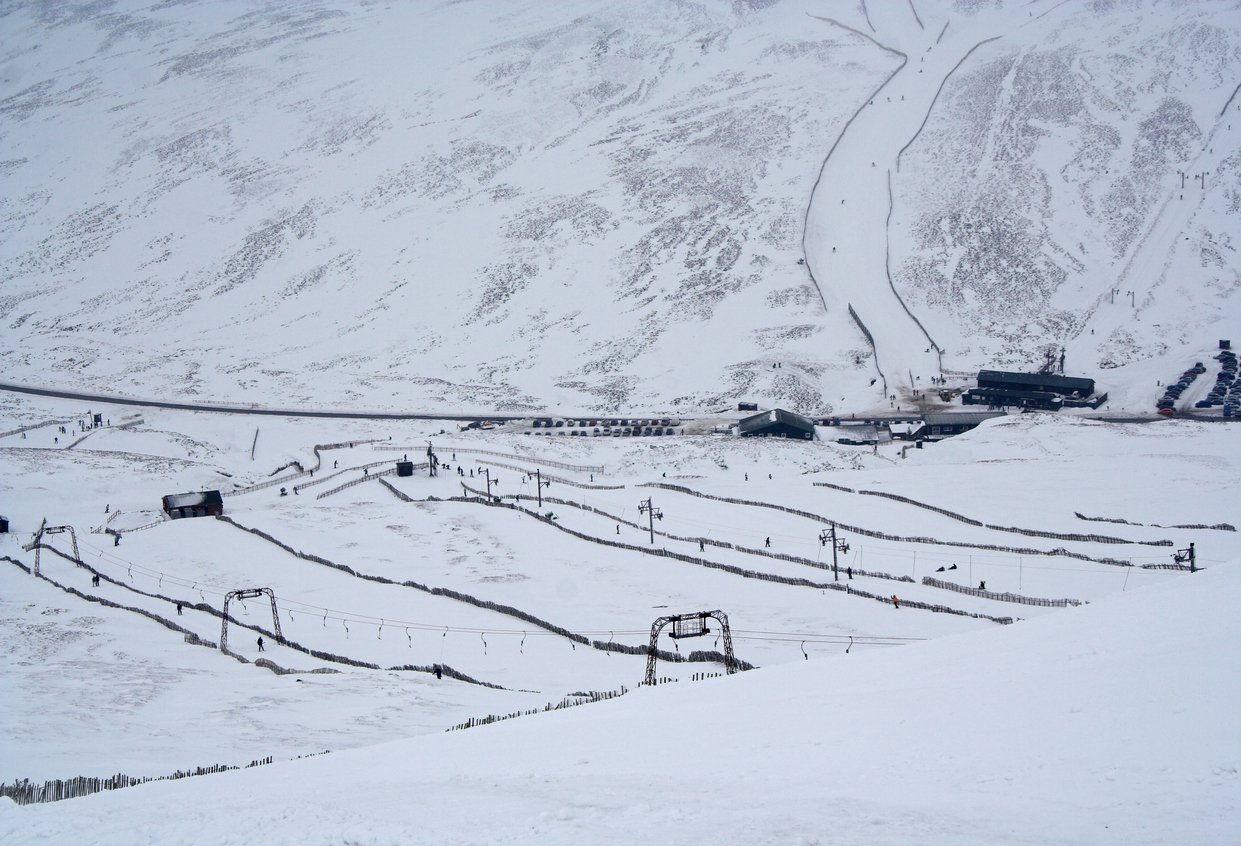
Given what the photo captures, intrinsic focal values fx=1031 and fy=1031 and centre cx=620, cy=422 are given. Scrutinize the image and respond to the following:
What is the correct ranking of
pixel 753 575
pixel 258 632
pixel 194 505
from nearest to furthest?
pixel 258 632 → pixel 753 575 → pixel 194 505

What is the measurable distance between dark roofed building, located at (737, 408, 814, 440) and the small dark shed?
28.7 metres

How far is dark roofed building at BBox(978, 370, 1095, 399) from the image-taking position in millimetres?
64375

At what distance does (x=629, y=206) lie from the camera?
10331cm

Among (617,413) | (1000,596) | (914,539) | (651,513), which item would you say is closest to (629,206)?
(617,413)

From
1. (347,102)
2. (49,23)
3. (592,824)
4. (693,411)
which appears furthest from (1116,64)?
(49,23)

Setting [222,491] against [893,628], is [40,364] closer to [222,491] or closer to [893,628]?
[222,491]

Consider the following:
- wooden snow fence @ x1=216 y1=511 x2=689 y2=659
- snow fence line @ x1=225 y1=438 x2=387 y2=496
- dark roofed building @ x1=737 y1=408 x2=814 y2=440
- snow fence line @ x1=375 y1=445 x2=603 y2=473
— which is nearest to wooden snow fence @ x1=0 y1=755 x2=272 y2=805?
wooden snow fence @ x1=216 y1=511 x2=689 y2=659

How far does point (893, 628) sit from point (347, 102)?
12880 cm

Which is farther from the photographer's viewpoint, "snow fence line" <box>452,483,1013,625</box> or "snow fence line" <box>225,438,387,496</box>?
"snow fence line" <box>225,438,387,496</box>

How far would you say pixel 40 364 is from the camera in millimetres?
90375

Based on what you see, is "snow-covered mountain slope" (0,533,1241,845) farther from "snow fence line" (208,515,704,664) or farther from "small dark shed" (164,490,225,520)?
"small dark shed" (164,490,225,520)

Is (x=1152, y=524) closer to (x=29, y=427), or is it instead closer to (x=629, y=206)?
(x=29, y=427)

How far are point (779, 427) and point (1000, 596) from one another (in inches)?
1199

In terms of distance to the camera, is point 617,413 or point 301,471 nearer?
point 301,471
